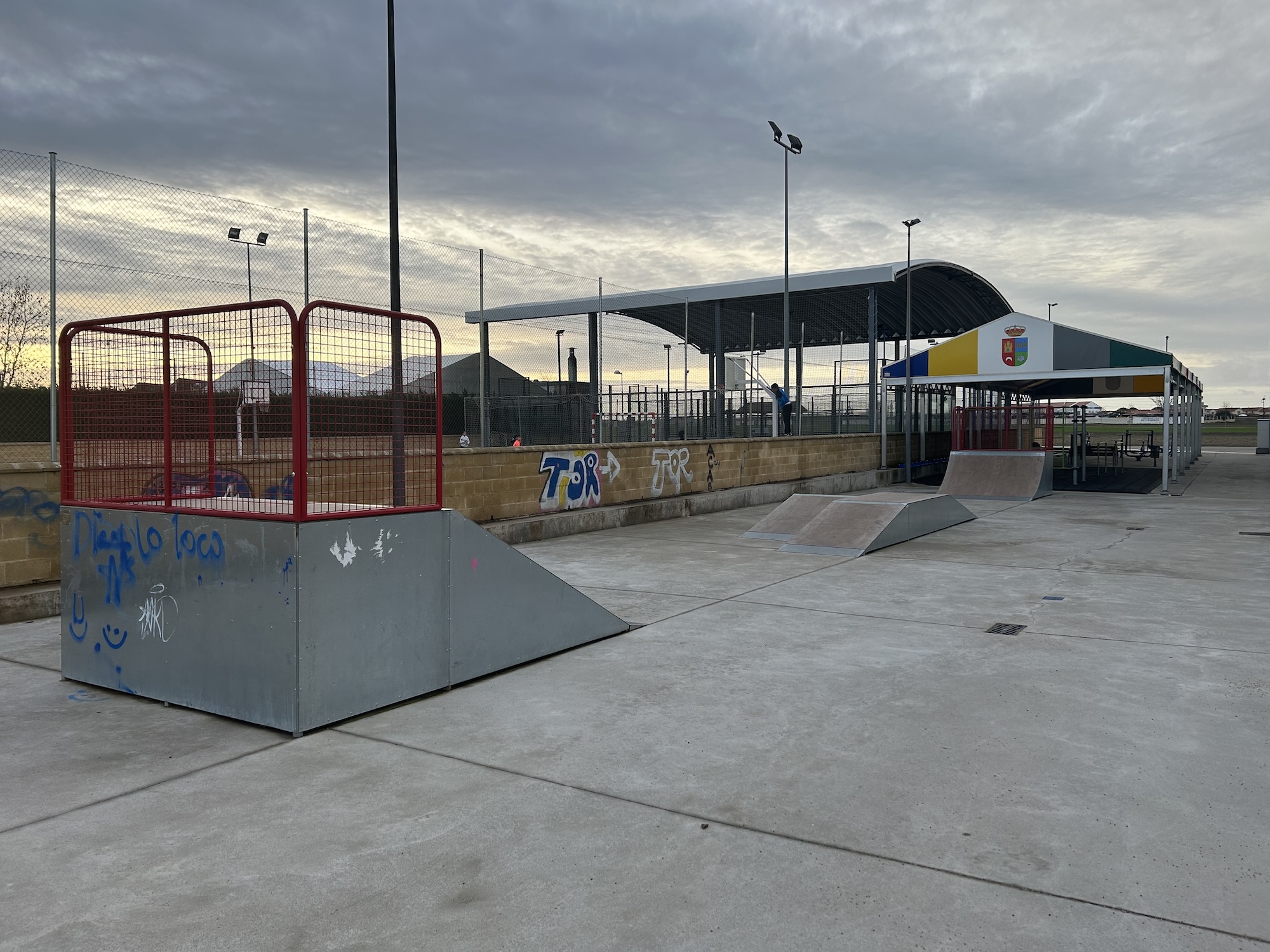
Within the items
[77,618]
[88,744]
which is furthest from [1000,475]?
[88,744]

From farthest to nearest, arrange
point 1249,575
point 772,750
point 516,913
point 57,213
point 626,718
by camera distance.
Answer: point 1249,575, point 57,213, point 626,718, point 772,750, point 516,913

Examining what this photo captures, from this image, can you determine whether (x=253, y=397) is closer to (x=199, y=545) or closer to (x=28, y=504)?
(x=199, y=545)

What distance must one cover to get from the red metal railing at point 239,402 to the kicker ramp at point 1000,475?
18.1m

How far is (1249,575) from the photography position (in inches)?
417

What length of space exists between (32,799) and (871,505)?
459 inches

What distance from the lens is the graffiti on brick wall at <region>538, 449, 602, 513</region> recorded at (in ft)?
48.4

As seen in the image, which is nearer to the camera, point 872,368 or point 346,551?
point 346,551

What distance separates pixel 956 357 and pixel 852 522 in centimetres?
1534

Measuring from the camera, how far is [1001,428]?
86.9 feet

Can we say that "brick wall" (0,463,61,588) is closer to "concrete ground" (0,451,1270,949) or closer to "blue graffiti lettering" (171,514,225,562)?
"concrete ground" (0,451,1270,949)

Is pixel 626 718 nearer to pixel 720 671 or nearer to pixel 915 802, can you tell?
pixel 720 671

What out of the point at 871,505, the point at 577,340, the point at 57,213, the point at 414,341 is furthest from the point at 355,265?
the point at 577,340

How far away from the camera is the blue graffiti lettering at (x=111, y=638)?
5.93m

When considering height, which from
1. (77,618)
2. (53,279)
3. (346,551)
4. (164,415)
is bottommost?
(77,618)
